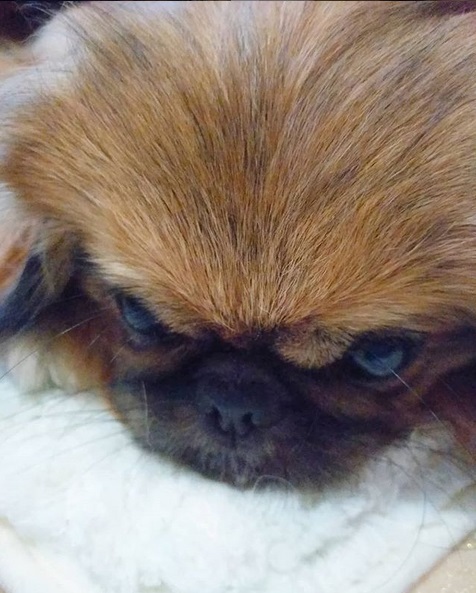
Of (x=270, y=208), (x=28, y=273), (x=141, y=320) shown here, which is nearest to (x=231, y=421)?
(x=141, y=320)

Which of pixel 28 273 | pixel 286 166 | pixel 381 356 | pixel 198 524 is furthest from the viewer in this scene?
pixel 28 273

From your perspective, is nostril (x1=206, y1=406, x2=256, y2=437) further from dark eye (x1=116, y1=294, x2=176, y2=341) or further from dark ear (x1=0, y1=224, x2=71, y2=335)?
dark ear (x1=0, y1=224, x2=71, y2=335)

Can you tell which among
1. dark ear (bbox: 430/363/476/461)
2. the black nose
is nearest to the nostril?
the black nose

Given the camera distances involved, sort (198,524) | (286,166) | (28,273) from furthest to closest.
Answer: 1. (28,273)
2. (198,524)
3. (286,166)

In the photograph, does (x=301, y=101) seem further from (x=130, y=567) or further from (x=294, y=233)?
(x=130, y=567)

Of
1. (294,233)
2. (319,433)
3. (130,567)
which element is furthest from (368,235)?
(130,567)

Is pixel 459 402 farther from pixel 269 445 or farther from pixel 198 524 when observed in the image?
pixel 198 524
